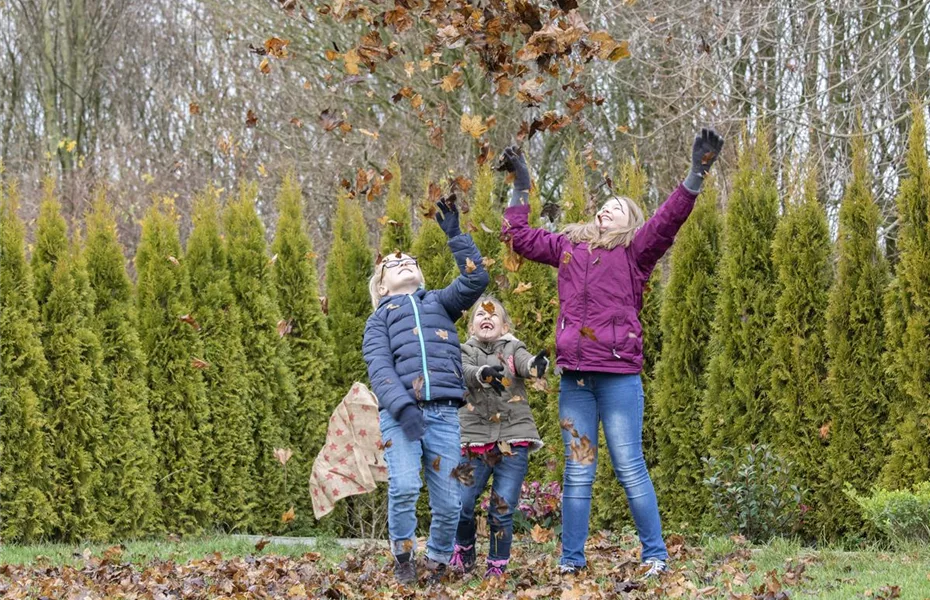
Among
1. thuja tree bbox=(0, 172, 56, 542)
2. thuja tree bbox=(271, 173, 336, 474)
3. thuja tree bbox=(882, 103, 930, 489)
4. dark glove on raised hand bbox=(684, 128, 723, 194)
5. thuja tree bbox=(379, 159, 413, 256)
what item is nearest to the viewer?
dark glove on raised hand bbox=(684, 128, 723, 194)

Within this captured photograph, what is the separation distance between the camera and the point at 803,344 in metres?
6.32

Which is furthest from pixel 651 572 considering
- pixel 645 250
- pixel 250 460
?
pixel 250 460

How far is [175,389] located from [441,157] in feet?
18.3

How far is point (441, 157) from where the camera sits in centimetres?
1184

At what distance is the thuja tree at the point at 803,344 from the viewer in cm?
621

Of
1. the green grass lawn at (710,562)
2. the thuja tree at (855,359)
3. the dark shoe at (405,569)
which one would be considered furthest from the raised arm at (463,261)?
the thuja tree at (855,359)

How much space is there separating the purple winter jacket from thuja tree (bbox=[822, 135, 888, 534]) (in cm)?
198

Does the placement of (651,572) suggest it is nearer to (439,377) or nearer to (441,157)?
(439,377)

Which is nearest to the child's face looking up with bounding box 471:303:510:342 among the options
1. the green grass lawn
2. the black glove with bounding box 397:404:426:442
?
the black glove with bounding box 397:404:426:442

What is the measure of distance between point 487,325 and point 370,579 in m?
1.41

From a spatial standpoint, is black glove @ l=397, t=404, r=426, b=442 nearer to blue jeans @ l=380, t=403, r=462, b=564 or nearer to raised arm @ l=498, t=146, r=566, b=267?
blue jeans @ l=380, t=403, r=462, b=564

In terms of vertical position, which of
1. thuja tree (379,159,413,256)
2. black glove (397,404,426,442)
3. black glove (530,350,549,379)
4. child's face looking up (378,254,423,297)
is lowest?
black glove (397,404,426,442)

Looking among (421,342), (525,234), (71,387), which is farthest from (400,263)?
(71,387)

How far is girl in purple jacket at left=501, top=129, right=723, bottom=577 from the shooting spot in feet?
15.1
